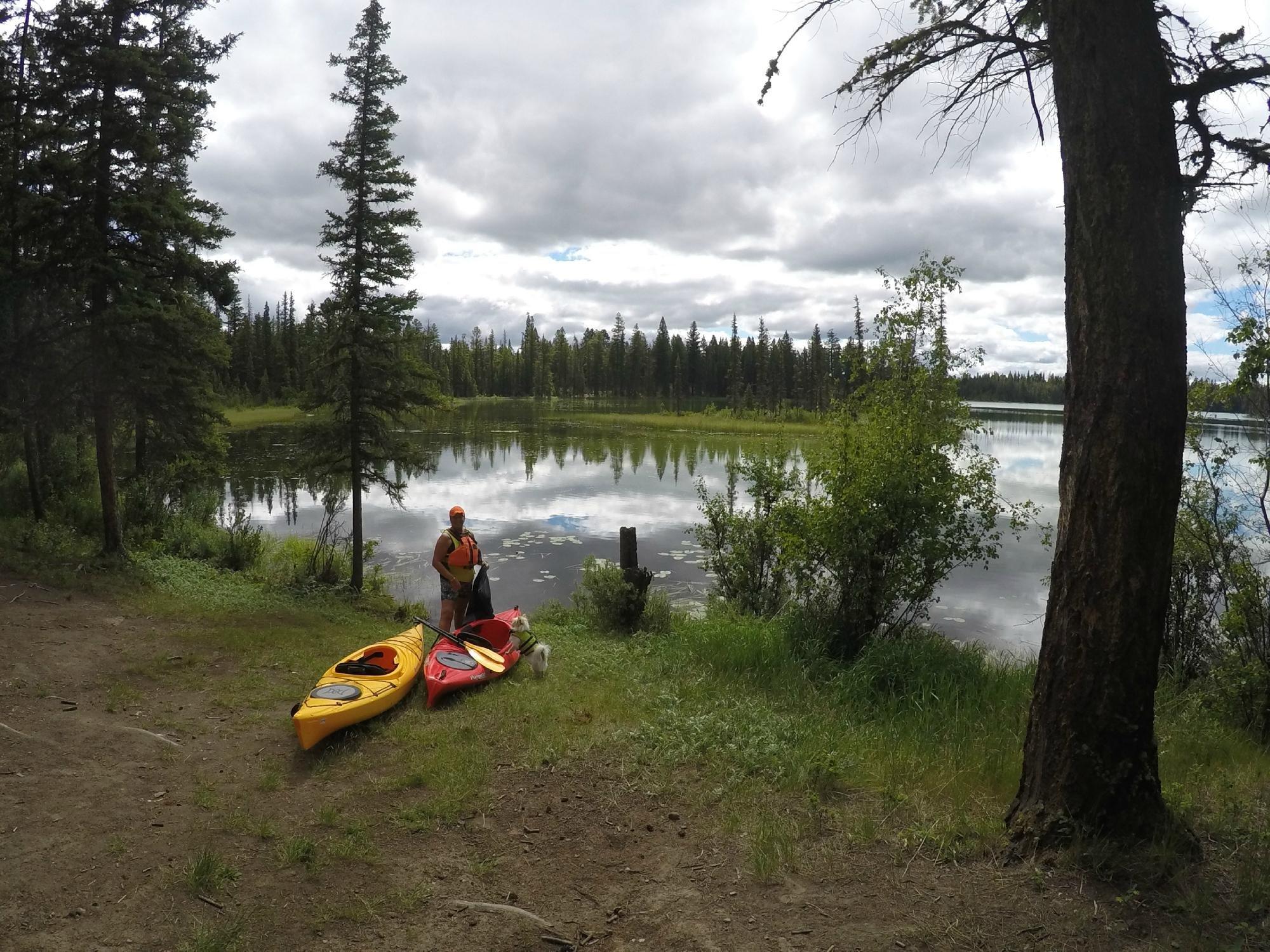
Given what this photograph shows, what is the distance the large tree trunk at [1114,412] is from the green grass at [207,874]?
424 cm

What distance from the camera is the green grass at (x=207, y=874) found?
3.83 m

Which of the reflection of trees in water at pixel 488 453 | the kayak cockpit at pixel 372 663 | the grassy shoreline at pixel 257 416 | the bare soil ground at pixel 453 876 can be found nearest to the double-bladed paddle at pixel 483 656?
the kayak cockpit at pixel 372 663

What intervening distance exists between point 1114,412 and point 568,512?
20.0m

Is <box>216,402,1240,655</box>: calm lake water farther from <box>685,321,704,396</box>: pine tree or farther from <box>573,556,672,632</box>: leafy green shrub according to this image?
<box>685,321,704,396</box>: pine tree

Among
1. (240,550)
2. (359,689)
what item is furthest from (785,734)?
(240,550)

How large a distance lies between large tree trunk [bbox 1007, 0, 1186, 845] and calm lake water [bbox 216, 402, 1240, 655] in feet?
24.3

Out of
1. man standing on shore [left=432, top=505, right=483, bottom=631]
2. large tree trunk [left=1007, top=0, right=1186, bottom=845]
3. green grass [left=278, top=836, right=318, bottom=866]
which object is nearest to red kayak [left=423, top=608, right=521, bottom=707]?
man standing on shore [left=432, top=505, right=483, bottom=631]

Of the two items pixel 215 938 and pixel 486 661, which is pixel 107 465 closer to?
pixel 486 661

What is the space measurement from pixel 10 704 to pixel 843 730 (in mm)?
7007

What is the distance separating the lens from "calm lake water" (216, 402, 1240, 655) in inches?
562

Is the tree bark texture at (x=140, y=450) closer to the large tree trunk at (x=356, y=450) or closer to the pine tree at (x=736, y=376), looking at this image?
the large tree trunk at (x=356, y=450)

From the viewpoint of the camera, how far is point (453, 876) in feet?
13.1

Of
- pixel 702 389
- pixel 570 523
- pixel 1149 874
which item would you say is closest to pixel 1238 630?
pixel 1149 874

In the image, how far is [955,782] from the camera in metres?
4.65
